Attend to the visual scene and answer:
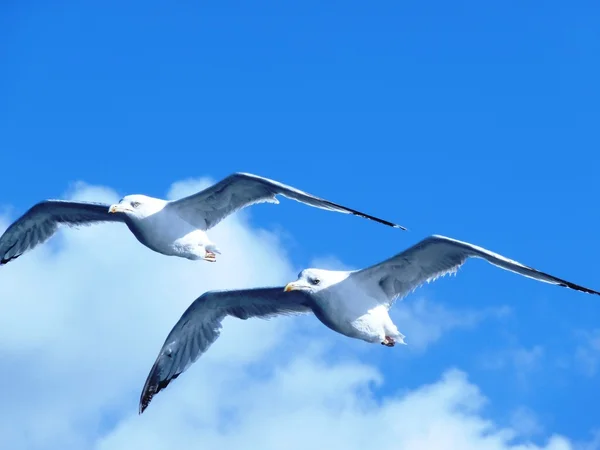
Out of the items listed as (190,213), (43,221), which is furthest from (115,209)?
(43,221)

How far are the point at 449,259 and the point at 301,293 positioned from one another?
382 centimetres

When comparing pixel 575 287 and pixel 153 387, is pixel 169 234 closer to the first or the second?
pixel 153 387

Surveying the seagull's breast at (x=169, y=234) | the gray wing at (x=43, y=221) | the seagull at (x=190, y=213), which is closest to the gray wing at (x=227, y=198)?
the seagull at (x=190, y=213)

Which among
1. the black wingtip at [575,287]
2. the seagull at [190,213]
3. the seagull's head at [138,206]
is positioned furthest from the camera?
the seagull's head at [138,206]

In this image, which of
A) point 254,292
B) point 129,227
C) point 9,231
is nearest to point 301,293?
point 254,292

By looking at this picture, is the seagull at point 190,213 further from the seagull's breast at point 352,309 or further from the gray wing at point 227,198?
the seagull's breast at point 352,309

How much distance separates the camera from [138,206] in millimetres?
24219

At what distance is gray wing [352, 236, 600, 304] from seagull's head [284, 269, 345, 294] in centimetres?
43

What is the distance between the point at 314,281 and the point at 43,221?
30.1 feet

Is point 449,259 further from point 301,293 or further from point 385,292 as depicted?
point 301,293

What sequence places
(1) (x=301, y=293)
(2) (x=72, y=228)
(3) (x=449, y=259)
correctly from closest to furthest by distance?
(3) (x=449, y=259)
(1) (x=301, y=293)
(2) (x=72, y=228)

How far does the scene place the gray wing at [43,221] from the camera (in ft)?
87.1

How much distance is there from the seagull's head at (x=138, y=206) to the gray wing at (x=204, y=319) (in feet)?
6.86

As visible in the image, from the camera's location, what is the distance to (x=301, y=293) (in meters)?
22.9
